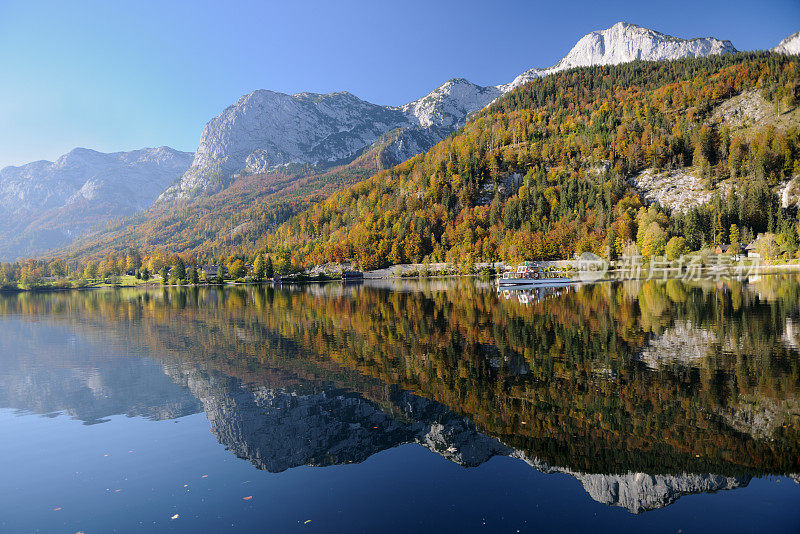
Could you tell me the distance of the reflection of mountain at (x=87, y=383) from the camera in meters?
17.0

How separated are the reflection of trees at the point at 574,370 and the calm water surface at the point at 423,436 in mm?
103

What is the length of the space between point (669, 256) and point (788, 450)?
389ft

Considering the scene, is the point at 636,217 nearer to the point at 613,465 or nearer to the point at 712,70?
the point at 712,70

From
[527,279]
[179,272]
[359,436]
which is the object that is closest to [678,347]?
[359,436]

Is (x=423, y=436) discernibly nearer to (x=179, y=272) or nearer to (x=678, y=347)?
(x=678, y=347)

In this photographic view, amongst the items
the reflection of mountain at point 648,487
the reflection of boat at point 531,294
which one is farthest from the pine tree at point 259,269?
the reflection of mountain at point 648,487

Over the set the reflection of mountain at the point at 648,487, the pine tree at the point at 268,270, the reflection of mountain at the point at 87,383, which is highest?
the pine tree at the point at 268,270

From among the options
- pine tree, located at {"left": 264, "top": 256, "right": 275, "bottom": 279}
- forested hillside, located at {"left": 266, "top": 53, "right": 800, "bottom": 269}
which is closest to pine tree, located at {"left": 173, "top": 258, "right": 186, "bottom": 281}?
pine tree, located at {"left": 264, "top": 256, "right": 275, "bottom": 279}

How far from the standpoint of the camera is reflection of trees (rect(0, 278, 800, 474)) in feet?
34.3

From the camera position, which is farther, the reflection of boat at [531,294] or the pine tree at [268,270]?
the pine tree at [268,270]

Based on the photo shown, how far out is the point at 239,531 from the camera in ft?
27.4

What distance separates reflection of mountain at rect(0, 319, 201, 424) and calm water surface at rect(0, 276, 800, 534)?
15 cm

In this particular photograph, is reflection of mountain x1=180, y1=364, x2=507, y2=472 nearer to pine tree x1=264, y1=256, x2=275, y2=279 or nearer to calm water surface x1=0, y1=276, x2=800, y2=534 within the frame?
calm water surface x1=0, y1=276, x2=800, y2=534

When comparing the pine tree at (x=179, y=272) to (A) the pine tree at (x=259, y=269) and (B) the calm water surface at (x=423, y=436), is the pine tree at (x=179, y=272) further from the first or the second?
(B) the calm water surface at (x=423, y=436)
